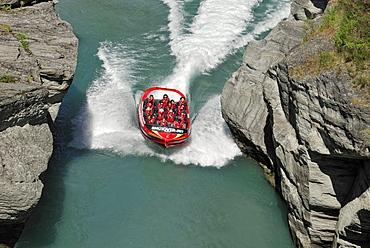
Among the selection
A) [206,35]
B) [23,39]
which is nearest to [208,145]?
[23,39]

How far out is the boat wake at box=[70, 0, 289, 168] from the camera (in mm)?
17891

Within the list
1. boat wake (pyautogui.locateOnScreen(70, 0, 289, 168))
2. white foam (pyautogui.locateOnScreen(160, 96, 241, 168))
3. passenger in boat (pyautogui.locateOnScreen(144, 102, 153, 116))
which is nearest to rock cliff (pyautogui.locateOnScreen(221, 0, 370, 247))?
white foam (pyautogui.locateOnScreen(160, 96, 241, 168))

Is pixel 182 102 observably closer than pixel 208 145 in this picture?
No

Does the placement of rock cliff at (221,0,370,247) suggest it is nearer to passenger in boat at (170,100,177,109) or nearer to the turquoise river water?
the turquoise river water

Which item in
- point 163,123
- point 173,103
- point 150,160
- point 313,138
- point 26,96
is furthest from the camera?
point 173,103

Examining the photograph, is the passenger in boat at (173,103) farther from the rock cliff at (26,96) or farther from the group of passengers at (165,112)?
the rock cliff at (26,96)

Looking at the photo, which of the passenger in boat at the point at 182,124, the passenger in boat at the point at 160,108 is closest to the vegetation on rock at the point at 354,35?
the passenger in boat at the point at 182,124

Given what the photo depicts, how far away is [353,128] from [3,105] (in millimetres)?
9247

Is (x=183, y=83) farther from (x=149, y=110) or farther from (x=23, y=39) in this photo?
(x=23, y=39)

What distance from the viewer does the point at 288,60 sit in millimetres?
13211

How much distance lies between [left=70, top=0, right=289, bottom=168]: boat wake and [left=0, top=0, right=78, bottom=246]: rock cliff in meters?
3.87

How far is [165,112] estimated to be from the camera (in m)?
19.0

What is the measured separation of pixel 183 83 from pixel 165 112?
306 centimetres

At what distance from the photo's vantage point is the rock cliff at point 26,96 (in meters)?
11.9
